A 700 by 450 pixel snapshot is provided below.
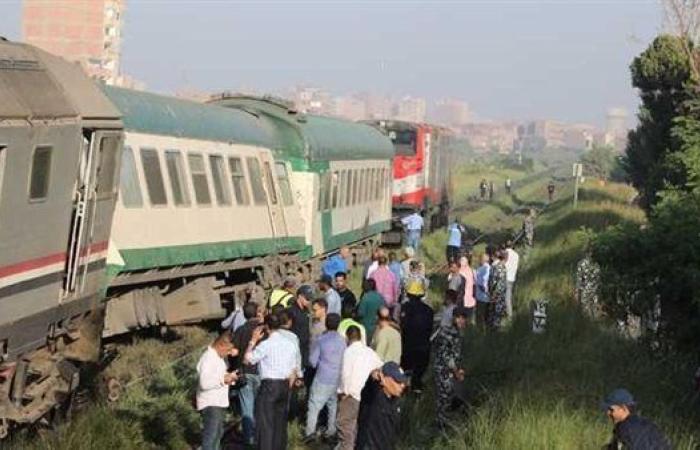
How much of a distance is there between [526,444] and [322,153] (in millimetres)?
13957

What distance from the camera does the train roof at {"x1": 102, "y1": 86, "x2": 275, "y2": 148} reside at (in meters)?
15.2

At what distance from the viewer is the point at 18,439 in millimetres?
11086

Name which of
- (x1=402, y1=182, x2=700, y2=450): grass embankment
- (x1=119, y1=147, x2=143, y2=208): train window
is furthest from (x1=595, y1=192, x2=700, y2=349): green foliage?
(x1=119, y1=147, x2=143, y2=208): train window

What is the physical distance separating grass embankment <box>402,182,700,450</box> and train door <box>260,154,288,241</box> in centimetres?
454

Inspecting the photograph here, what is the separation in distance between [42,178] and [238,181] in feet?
26.7

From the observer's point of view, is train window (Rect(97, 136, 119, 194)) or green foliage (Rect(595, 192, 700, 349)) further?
green foliage (Rect(595, 192, 700, 349))

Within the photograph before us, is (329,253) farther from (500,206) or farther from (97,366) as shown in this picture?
(500,206)

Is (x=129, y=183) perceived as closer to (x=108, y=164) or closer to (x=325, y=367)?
(x=108, y=164)

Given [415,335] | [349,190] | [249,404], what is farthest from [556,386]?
[349,190]

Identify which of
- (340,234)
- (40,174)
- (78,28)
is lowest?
(340,234)

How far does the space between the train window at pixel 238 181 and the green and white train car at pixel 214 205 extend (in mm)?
17

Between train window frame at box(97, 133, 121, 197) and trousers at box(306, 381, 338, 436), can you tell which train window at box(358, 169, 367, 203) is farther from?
trousers at box(306, 381, 338, 436)

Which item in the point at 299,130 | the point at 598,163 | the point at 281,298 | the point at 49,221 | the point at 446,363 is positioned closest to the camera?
the point at 49,221

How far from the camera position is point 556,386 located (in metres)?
13.9
